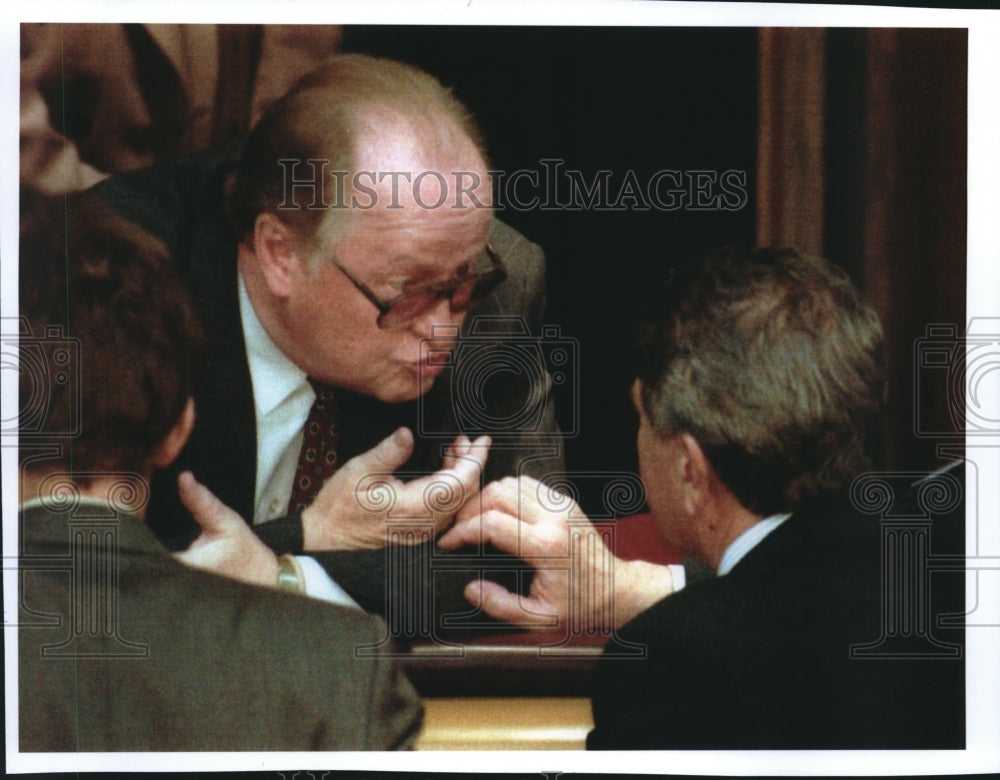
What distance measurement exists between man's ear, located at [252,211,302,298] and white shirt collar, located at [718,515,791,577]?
186 centimetres

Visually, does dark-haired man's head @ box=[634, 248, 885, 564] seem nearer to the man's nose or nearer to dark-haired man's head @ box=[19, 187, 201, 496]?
the man's nose

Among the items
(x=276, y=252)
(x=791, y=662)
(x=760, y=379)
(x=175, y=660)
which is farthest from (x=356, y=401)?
(x=791, y=662)

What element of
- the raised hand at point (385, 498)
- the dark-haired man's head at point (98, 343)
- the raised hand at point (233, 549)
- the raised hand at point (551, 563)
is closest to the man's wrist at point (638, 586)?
the raised hand at point (551, 563)

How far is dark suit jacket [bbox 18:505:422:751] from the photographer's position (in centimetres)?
480

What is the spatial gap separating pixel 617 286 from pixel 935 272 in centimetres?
118

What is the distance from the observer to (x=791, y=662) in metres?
4.86

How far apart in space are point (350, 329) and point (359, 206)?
44 cm

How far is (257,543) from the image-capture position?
4781 mm

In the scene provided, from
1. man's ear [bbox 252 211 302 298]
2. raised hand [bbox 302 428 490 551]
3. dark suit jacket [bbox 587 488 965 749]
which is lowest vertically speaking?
dark suit jacket [bbox 587 488 965 749]

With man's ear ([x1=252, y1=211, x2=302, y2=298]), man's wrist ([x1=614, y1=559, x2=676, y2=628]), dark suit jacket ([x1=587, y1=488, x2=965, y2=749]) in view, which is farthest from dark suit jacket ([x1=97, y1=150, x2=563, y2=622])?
dark suit jacket ([x1=587, y1=488, x2=965, y2=749])

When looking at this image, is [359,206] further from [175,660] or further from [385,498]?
[175,660]

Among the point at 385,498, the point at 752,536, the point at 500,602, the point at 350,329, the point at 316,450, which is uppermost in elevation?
the point at 350,329

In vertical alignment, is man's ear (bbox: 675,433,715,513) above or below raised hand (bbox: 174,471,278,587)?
above

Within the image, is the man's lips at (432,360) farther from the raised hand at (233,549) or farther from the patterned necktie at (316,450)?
the raised hand at (233,549)
